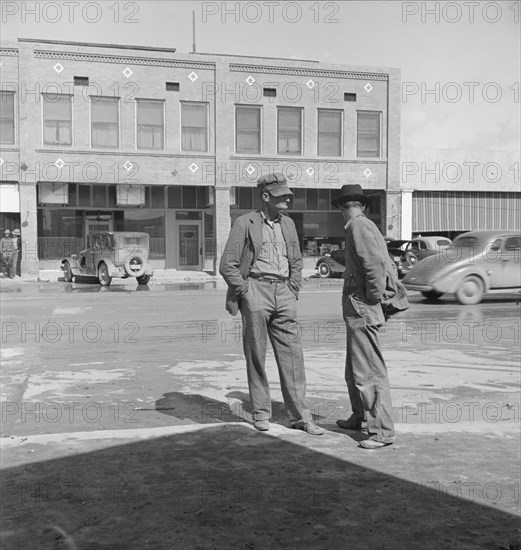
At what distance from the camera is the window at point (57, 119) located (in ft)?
96.9

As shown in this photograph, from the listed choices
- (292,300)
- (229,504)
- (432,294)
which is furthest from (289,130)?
(229,504)

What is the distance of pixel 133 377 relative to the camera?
795 cm

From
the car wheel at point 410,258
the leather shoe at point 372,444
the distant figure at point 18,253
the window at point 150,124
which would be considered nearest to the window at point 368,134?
the window at point 150,124

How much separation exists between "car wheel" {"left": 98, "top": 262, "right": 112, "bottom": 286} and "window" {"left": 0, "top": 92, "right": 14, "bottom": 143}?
8.38 metres

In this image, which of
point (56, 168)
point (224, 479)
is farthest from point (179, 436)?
point (56, 168)

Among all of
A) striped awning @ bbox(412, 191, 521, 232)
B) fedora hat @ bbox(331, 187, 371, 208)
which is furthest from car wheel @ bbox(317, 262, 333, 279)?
fedora hat @ bbox(331, 187, 371, 208)

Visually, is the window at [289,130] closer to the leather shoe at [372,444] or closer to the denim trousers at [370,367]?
the denim trousers at [370,367]

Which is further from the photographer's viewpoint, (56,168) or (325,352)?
(56,168)

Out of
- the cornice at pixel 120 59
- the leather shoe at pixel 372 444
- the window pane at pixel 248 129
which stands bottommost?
the leather shoe at pixel 372 444

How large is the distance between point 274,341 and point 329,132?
2834cm

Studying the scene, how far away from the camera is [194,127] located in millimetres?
31453

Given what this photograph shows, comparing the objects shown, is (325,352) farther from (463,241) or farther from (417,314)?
(463,241)

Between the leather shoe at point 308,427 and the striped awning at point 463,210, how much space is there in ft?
99.5

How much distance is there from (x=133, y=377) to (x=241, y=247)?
3.06 metres
